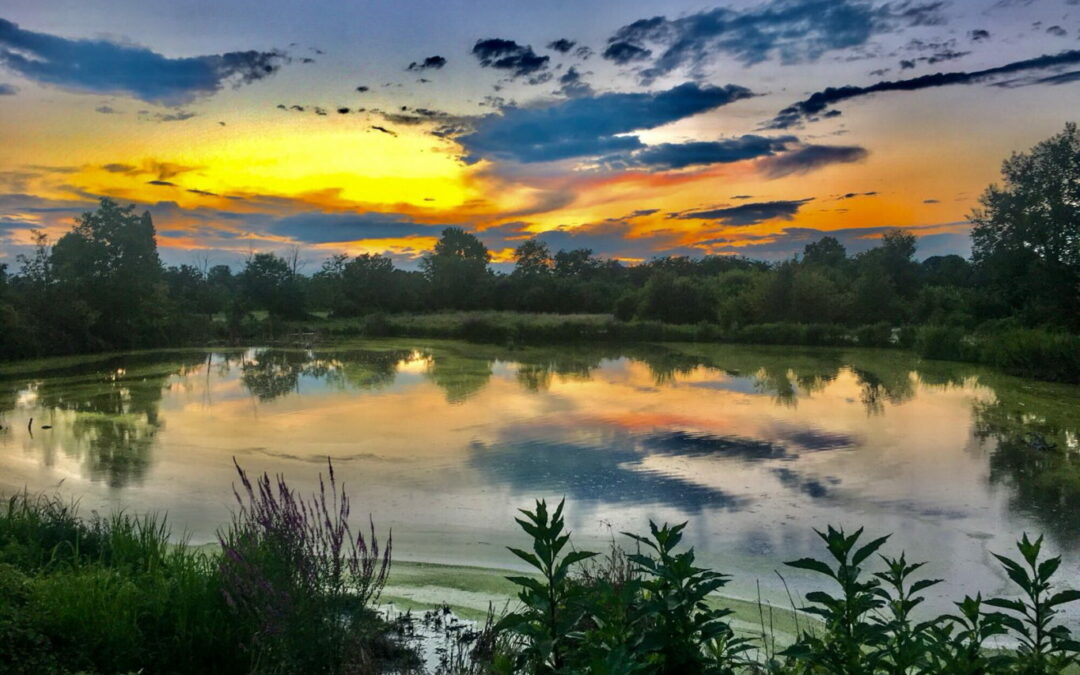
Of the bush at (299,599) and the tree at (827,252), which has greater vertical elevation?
the tree at (827,252)

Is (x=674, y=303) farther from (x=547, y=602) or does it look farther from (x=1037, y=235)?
(x=547, y=602)

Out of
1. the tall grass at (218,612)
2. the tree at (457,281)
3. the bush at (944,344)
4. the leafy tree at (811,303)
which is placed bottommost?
the tall grass at (218,612)

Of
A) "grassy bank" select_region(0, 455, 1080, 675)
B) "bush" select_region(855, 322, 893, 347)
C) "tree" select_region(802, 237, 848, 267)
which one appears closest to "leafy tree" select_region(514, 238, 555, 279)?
"tree" select_region(802, 237, 848, 267)

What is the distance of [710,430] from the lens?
10.8 m

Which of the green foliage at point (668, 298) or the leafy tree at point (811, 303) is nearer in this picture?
the green foliage at point (668, 298)

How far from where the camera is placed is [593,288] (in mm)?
47469

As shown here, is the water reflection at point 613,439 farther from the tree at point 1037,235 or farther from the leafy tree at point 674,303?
the leafy tree at point 674,303

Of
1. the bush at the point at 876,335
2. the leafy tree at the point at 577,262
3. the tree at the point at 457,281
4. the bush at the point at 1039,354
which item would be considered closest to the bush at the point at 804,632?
the bush at the point at 1039,354

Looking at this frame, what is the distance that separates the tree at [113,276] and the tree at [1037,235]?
96.9 ft

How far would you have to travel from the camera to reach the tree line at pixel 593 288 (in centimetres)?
2166

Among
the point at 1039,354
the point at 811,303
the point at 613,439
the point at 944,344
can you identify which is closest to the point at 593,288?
the point at 811,303

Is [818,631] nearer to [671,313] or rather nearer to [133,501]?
[133,501]

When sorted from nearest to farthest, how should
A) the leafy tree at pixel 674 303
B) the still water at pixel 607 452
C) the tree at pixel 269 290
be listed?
the still water at pixel 607 452
the leafy tree at pixel 674 303
the tree at pixel 269 290

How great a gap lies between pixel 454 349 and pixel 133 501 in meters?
19.0
